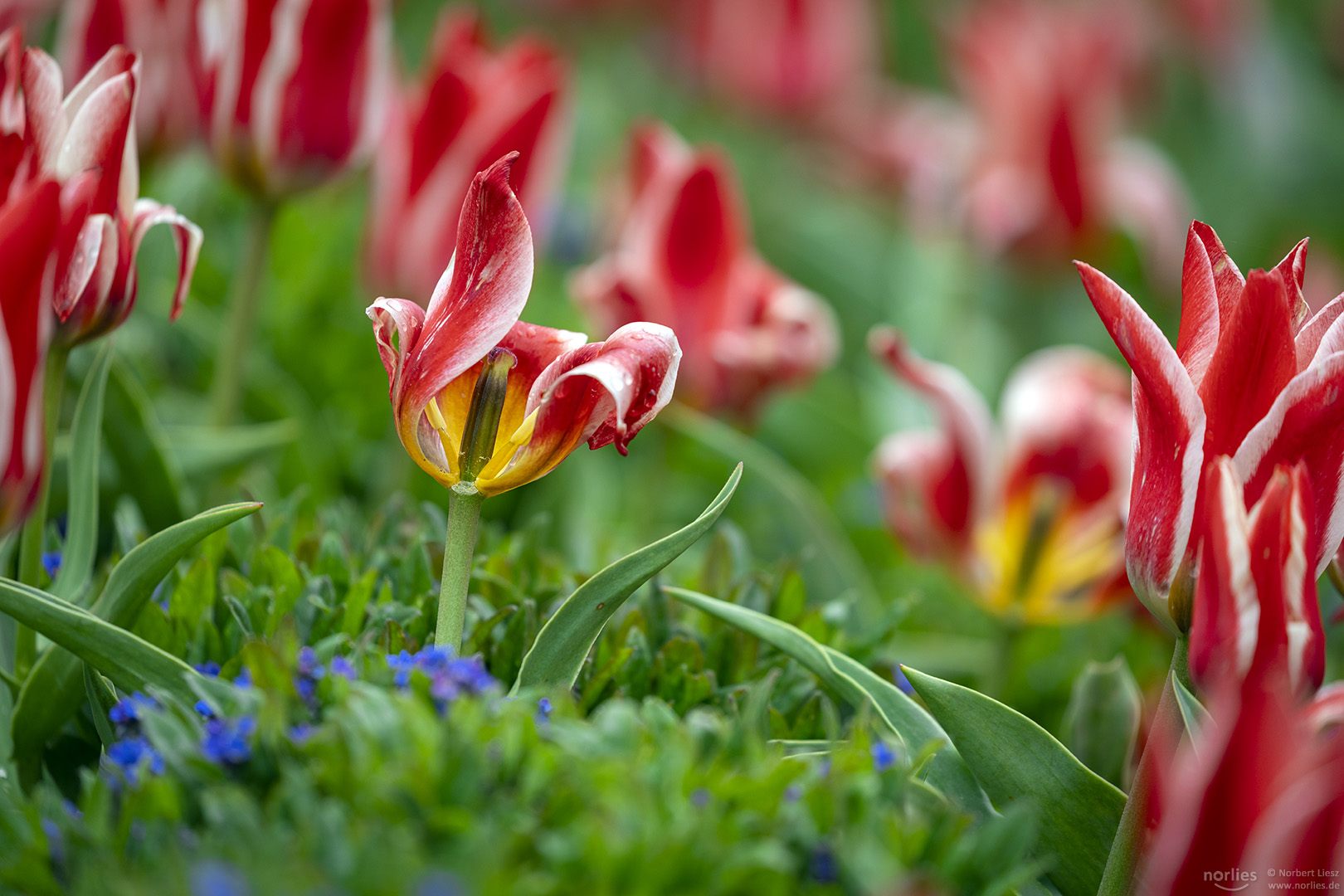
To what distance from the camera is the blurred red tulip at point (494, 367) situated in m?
0.52

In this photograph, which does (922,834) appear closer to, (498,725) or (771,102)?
(498,725)

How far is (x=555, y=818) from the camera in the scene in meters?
0.47

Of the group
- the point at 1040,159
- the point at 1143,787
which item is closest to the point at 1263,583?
the point at 1143,787

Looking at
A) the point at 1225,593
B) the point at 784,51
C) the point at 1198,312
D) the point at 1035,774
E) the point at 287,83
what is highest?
the point at 784,51

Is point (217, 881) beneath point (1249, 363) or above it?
beneath

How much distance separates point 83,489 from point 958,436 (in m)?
0.62

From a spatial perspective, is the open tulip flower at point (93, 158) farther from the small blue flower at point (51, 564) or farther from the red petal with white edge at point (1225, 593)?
the red petal with white edge at point (1225, 593)

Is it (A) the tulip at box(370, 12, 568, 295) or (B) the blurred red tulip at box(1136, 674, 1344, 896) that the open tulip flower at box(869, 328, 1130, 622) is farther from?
(B) the blurred red tulip at box(1136, 674, 1344, 896)

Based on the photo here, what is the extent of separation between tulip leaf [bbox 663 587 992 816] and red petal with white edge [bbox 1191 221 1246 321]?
0.73 ft

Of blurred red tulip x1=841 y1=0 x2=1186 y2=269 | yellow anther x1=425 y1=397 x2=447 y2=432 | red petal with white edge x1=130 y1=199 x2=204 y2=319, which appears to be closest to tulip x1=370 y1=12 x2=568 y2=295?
red petal with white edge x1=130 y1=199 x2=204 y2=319

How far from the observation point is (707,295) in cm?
108

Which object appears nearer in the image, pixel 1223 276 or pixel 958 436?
pixel 1223 276

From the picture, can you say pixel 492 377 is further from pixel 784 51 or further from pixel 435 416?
pixel 784 51

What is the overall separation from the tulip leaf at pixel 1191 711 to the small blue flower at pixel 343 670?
34 cm
